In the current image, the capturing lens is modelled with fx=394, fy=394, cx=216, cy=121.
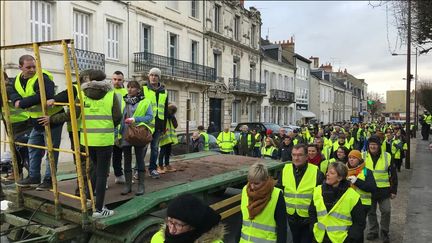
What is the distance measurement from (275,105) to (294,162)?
34.3 metres

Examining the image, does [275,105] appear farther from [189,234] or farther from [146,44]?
[189,234]

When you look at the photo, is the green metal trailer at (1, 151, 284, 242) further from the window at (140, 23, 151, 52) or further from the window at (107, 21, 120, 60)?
the window at (140, 23, 151, 52)

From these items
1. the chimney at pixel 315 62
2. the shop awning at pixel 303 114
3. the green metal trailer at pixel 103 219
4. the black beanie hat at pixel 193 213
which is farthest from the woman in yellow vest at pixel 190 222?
the chimney at pixel 315 62

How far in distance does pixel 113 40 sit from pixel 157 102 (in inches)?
565

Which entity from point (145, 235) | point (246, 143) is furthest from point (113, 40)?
point (145, 235)

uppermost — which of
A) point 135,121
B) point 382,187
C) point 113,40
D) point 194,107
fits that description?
point 113,40

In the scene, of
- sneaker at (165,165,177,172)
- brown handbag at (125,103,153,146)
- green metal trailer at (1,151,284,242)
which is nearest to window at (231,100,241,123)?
sneaker at (165,165,177,172)

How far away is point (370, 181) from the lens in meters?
5.53

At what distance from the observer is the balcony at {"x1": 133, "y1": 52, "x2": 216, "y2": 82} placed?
67.2ft

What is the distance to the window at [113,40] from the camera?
19047 millimetres

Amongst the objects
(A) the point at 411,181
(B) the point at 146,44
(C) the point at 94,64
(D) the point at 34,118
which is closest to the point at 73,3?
(C) the point at 94,64

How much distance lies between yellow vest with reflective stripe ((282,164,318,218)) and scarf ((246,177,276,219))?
3.65ft

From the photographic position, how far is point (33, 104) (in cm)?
466

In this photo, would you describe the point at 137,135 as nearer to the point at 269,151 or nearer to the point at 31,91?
the point at 31,91
